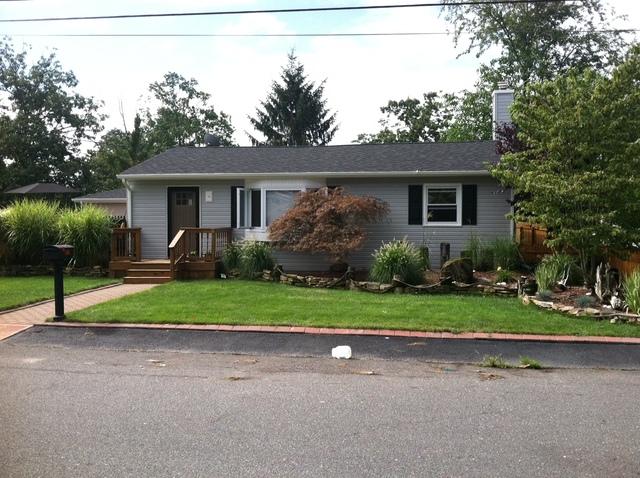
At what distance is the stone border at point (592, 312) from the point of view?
338 inches

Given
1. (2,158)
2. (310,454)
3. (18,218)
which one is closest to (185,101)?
(2,158)

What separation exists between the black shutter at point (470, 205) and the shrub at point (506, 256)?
5.31 feet

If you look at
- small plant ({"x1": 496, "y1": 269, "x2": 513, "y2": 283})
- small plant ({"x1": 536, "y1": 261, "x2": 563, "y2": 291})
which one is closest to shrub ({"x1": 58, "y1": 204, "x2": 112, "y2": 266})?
small plant ({"x1": 496, "y1": 269, "x2": 513, "y2": 283})

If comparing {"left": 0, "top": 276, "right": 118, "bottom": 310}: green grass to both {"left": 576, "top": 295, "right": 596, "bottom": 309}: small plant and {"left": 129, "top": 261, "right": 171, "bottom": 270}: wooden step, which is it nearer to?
{"left": 129, "top": 261, "right": 171, "bottom": 270}: wooden step

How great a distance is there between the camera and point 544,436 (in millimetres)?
4348

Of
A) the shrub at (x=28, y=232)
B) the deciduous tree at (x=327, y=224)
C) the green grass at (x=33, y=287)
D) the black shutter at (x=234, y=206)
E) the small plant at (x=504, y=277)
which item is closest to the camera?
the green grass at (x=33, y=287)

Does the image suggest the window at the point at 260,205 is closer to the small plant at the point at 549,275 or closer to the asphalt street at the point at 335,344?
the small plant at the point at 549,275

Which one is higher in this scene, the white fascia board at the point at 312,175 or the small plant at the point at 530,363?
the white fascia board at the point at 312,175

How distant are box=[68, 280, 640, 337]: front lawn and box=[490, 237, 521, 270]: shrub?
11.9 ft

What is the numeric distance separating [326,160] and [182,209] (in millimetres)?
4729

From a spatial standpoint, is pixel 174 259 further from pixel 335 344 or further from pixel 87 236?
pixel 335 344

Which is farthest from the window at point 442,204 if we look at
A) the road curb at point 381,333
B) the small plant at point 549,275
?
the road curb at point 381,333

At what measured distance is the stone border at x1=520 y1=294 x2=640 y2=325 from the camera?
8.58 meters

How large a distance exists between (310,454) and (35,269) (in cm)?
1410
